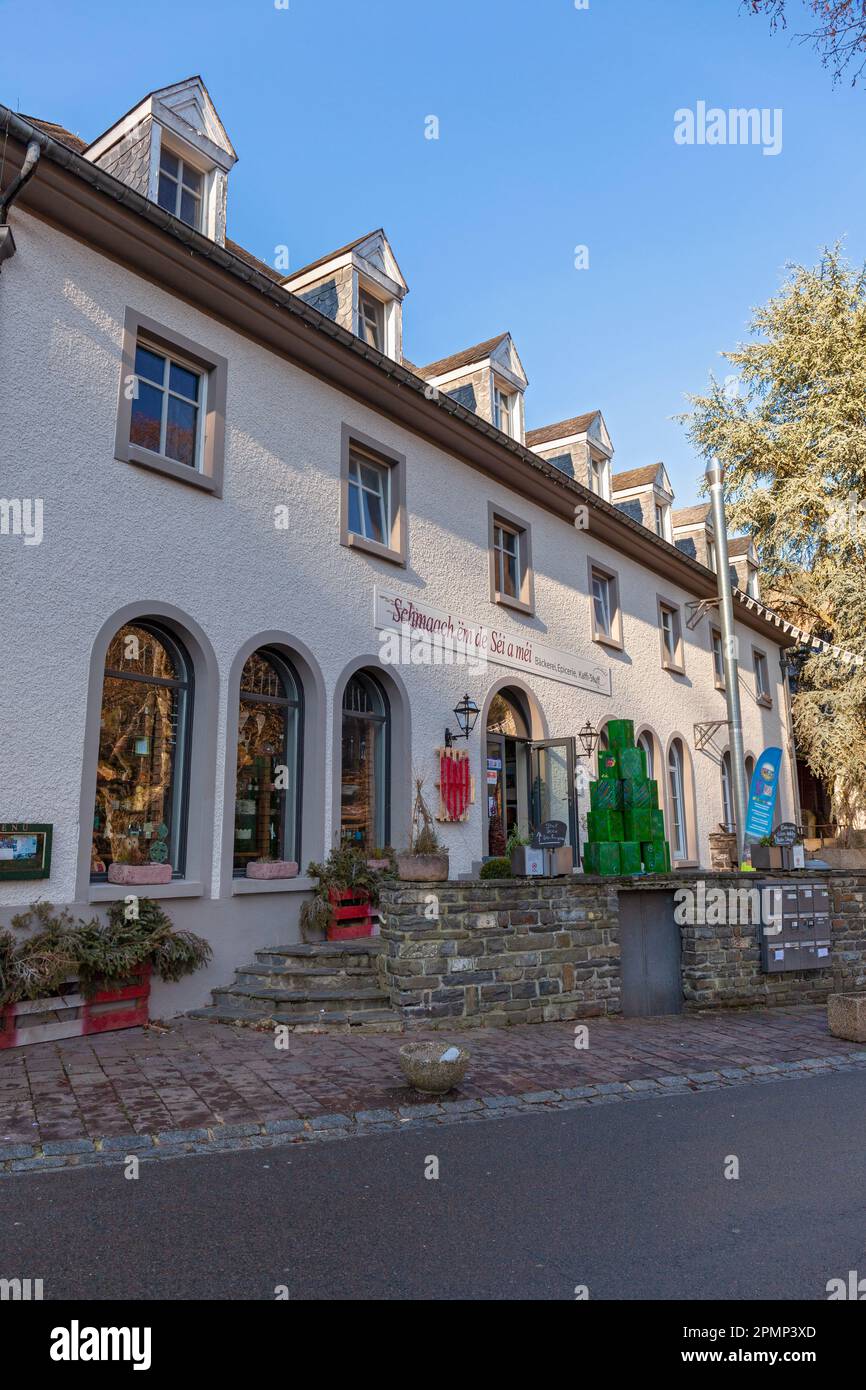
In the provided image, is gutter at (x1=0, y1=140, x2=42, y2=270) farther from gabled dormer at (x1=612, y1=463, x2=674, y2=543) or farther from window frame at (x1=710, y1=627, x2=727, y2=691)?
window frame at (x1=710, y1=627, x2=727, y2=691)

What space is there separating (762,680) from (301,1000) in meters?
18.5

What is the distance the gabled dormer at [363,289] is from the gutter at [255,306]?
0.71 m

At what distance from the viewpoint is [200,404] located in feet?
31.4

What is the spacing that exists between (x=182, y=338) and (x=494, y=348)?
6591 millimetres

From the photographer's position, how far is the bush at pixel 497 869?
9.77m

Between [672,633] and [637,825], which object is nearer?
[637,825]

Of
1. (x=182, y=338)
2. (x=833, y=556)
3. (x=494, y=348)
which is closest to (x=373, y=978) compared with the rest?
(x=182, y=338)

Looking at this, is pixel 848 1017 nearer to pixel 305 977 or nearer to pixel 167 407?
pixel 305 977

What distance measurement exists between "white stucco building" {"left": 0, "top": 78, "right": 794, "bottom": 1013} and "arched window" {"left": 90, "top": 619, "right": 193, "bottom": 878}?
0.9 inches

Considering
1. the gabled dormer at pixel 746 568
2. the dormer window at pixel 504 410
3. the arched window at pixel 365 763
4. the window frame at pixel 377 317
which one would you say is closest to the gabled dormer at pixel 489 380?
the dormer window at pixel 504 410

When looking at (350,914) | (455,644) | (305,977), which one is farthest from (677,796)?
(305,977)

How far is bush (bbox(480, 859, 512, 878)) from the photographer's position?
32.1ft

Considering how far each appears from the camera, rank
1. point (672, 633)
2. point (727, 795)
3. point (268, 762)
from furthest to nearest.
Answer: point (727, 795)
point (672, 633)
point (268, 762)

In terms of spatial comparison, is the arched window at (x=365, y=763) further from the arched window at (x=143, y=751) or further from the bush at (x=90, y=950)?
the bush at (x=90, y=950)
